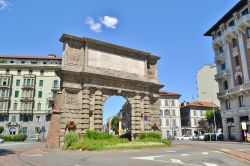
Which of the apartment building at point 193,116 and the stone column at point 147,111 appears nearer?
the stone column at point 147,111

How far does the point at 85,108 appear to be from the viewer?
27.0 meters

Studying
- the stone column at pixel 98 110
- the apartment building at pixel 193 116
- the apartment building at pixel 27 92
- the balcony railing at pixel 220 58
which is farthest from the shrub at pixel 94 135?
the apartment building at pixel 193 116

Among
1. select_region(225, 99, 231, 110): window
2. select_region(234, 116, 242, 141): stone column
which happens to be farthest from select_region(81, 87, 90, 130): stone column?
select_region(225, 99, 231, 110): window

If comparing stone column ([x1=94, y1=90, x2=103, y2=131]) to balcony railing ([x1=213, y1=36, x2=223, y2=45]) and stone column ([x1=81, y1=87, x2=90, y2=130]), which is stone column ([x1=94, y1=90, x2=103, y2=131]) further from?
balcony railing ([x1=213, y1=36, x2=223, y2=45])

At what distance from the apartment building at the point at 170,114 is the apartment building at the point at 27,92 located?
3115 centimetres

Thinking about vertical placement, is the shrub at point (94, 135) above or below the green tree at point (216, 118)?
below

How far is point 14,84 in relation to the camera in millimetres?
65250

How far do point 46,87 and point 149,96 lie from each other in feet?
138

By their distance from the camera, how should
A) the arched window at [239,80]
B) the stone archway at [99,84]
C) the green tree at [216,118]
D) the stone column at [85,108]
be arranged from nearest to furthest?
the stone archway at [99,84] < the stone column at [85,108] < the arched window at [239,80] < the green tree at [216,118]

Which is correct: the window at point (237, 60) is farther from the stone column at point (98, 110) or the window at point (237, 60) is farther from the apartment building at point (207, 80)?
the apartment building at point (207, 80)

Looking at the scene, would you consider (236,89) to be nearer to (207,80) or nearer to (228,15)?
(228,15)

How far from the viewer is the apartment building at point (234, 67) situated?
39.0m

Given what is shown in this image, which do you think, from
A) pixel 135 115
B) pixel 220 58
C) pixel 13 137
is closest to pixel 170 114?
pixel 220 58

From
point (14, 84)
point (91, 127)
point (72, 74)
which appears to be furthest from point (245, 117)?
point (14, 84)
